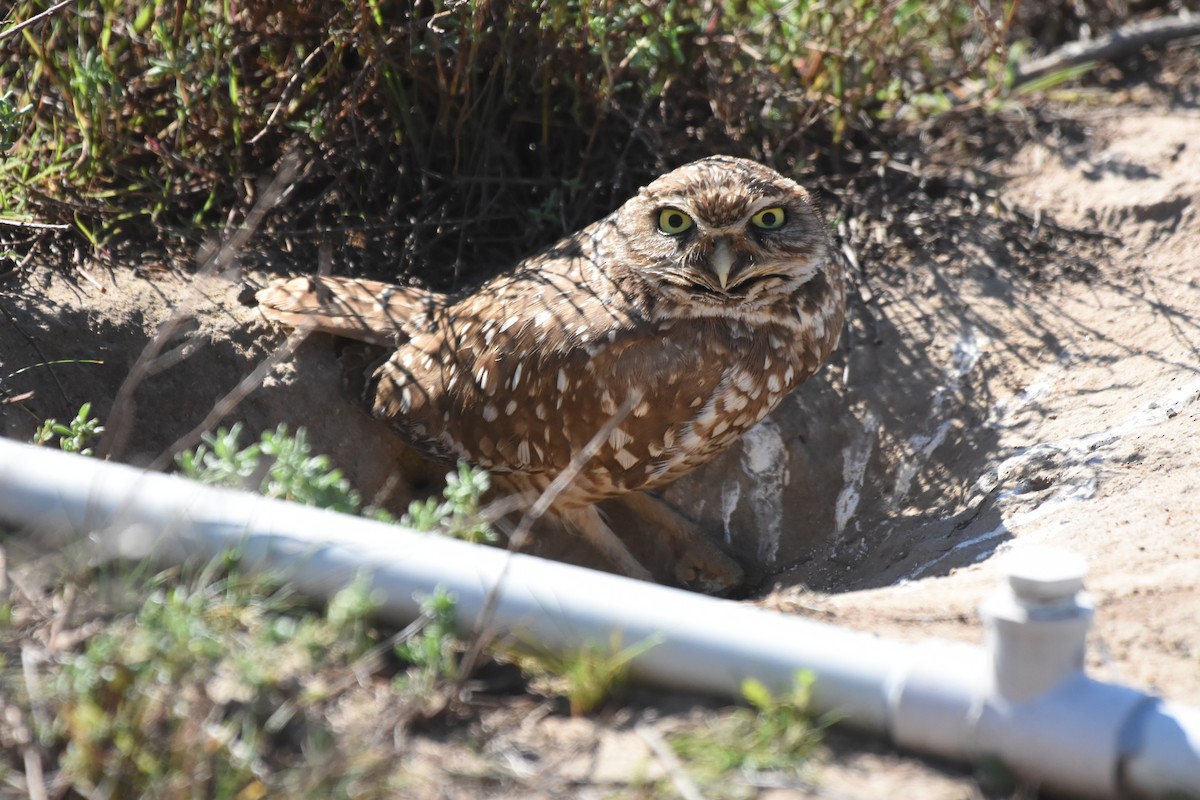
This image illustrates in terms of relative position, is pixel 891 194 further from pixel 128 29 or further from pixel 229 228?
pixel 128 29

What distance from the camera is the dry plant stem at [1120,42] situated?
208 inches

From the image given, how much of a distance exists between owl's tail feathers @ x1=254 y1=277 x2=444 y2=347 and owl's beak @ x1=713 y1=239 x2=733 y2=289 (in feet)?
3.65

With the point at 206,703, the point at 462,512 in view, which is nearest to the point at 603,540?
the point at 462,512

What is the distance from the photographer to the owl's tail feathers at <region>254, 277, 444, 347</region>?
387 centimetres

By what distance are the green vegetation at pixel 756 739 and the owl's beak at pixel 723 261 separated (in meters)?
1.59

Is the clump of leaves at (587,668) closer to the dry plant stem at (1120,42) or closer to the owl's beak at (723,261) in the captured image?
the owl's beak at (723,261)

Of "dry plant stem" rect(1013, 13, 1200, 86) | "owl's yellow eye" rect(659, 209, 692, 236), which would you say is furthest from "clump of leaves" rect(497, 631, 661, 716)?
"dry plant stem" rect(1013, 13, 1200, 86)

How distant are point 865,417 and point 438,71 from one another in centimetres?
211

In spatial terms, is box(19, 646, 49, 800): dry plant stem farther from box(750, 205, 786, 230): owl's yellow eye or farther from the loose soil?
box(750, 205, 786, 230): owl's yellow eye

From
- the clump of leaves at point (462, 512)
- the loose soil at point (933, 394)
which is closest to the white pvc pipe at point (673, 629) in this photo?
the clump of leaves at point (462, 512)

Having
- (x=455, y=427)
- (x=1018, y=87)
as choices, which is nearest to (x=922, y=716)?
(x=455, y=427)

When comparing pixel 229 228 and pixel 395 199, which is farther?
pixel 395 199

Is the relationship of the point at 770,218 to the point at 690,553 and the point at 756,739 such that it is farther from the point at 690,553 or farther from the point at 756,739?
the point at 756,739

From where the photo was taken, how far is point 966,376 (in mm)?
4156
